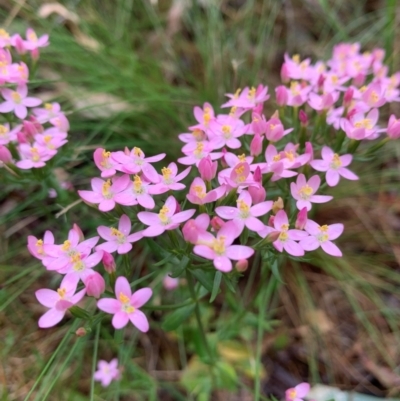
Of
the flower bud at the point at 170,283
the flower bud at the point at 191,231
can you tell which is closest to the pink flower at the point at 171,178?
the flower bud at the point at 191,231

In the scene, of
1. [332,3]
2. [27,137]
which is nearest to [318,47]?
[332,3]

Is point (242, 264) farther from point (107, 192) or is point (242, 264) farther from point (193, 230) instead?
point (107, 192)

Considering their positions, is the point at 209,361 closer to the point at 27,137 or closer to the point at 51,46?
the point at 27,137

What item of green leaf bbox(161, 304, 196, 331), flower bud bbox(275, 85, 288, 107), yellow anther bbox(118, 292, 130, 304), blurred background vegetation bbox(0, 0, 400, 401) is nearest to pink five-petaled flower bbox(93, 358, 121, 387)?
blurred background vegetation bbox(0, 0, 400, 401)

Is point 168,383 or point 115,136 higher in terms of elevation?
point 115,136

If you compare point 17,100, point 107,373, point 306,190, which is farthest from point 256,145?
point 107,373

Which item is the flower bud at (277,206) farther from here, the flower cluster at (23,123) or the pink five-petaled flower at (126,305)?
the flower cluster at (23,123)

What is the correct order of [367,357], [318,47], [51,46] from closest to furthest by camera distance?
[367,357] < [51,46] < [318,47]
